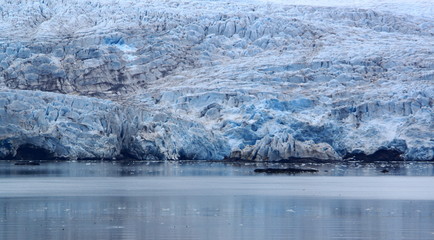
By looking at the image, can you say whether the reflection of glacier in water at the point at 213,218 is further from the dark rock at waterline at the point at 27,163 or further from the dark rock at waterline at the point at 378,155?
the dark rock at waterline at the point at 27,163

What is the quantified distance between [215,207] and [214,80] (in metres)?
23.2

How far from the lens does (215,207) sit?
49.7 ft

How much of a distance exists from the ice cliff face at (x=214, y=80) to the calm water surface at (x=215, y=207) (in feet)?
24.3

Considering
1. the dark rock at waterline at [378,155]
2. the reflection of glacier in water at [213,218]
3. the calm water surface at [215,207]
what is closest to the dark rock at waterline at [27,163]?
the calm water surface at [215,207]

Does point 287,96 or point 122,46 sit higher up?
point 122,46

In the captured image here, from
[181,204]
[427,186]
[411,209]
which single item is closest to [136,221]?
[181,204]

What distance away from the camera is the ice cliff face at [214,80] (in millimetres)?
33438

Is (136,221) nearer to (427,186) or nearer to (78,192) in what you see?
A: (78,192)

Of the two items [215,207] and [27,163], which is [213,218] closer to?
[215,207]

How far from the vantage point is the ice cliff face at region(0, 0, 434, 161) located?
110 ft

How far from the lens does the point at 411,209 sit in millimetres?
14625

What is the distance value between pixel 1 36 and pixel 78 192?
921 inches

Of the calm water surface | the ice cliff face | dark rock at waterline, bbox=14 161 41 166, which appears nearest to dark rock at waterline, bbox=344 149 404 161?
the ice cliff face

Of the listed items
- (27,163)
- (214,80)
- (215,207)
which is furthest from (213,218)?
(214,80)
